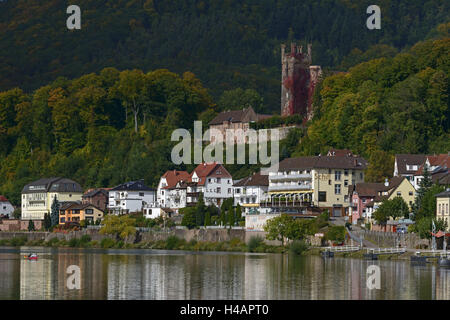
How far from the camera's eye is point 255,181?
117 m

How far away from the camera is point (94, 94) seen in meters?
160

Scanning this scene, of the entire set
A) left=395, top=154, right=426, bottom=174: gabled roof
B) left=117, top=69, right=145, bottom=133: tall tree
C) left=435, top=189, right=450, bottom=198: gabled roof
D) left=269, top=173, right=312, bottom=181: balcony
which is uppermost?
left=117, top=69, right=145, bottom=133: tall tree

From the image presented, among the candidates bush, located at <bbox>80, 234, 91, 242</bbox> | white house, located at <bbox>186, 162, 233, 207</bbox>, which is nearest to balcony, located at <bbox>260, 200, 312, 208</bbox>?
white house, located at <bbox>186, 162, 233, 207</bbox>

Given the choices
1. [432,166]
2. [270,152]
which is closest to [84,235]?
[270,152]

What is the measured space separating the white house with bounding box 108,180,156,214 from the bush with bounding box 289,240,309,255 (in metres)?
44.3

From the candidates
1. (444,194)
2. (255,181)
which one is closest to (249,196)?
(255,181)

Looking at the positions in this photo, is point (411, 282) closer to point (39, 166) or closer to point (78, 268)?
point (78, 268)

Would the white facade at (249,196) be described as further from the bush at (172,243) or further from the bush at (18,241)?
the bush at (18,241)

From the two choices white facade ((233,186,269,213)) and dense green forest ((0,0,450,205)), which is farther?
white facade ((233,186,269,213))

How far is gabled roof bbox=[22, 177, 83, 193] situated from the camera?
142 m

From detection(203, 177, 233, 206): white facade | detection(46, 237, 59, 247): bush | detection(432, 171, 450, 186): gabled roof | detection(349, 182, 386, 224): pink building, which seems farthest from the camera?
detection(203, 177, 233, 206): white facade

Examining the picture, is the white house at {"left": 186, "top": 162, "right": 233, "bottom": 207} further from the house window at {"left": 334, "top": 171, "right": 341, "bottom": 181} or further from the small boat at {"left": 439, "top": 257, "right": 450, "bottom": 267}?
the small boat at {"left": 439, "top": 257, "right": 450, "bottom": 267}

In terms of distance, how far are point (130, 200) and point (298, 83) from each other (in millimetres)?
28493
